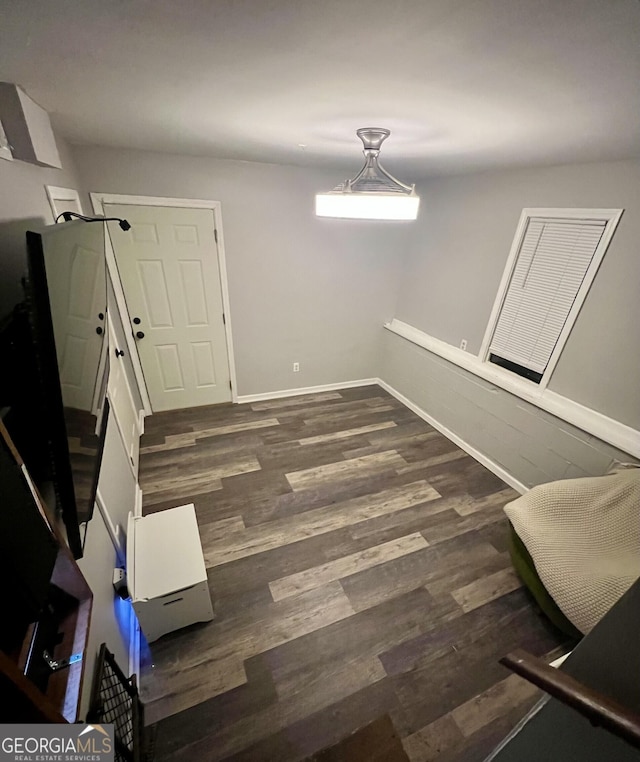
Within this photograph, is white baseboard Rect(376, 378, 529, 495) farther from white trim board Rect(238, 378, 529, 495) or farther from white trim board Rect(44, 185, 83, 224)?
white trim board Rect(44, 185, 83, 224)

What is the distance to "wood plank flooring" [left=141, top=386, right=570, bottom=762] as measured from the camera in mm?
1425

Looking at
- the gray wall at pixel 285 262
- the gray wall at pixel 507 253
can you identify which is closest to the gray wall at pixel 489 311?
the gray wall at pixel 507 253

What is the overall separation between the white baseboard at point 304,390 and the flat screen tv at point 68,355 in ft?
8.81

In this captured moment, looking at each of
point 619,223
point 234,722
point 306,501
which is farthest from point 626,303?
point 234,722

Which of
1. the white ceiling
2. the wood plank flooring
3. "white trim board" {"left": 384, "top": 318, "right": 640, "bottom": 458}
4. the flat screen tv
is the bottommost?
the wood plank flooring

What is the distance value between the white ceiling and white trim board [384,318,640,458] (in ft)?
5.19

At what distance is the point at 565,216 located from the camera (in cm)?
224

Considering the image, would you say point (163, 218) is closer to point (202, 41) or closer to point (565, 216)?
point (202, 41)

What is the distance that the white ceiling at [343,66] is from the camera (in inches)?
25.1

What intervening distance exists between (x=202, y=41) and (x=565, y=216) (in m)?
2.54

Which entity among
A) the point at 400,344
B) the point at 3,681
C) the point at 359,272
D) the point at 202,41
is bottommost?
the point at 400,344

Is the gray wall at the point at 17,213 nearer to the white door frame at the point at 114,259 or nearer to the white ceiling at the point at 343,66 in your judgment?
the white ceiling at the point at 343,66

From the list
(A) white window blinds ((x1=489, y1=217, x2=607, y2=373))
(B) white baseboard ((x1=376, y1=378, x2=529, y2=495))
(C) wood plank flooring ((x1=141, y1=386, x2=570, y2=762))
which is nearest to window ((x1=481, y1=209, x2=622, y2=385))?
(A) white window blinds ((x1=489, y1=217, x2=607, y2=373))

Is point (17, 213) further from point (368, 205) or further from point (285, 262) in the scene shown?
point (285, 262)
